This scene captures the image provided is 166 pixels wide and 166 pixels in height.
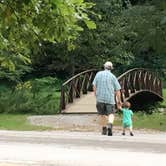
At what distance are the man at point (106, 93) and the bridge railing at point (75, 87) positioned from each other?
11.1 m

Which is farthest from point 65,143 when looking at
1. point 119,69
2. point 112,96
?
point 119,69

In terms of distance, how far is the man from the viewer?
1658 cm

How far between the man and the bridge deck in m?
10.1

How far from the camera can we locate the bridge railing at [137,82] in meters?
31.8

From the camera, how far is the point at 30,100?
30750 mm

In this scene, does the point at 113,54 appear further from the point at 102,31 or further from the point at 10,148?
the point at 10,148

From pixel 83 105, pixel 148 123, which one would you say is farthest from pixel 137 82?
pixel 148 123

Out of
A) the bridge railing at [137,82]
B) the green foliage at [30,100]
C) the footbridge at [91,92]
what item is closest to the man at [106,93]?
the footbridge at [91,92]

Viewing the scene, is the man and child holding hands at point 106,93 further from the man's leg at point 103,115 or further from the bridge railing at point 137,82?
the bridge railing at point 137,82

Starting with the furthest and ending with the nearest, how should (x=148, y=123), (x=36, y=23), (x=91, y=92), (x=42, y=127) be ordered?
(x=91, y=92)
(x=148, y=123)
(x=42, y=127)
(x=36, y=23)

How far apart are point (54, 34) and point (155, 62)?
165ft

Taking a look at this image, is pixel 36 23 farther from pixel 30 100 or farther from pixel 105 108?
pixel 30 100

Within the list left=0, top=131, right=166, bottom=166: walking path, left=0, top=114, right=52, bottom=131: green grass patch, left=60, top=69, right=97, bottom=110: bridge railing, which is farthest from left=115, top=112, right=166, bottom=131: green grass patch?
left=0, top=131, right=166, bottom=166: walking path

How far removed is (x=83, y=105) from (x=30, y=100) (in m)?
3.33
